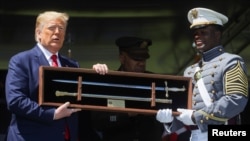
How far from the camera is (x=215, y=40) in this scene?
3236 millimetres

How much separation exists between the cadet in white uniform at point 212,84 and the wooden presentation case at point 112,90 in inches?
2.5

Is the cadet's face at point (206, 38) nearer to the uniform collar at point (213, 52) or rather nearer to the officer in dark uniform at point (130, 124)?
the uniform collar at point (213, 52)

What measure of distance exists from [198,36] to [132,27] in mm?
1989

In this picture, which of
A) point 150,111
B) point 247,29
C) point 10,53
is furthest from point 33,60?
point 247,29

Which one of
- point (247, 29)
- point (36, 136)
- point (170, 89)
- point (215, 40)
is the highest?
point (247, 29)

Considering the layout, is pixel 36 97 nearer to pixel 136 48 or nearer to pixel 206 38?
pixel 206 38

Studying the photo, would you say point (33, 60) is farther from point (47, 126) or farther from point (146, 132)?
point (146, 132)

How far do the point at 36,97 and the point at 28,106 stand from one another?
0.36 feet

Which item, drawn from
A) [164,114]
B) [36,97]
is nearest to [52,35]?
[36,97]

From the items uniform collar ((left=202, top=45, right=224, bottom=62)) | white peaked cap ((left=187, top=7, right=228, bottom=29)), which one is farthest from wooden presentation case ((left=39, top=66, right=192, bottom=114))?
white peaked cap ((left=187, top=7, right=228, bottom=29))

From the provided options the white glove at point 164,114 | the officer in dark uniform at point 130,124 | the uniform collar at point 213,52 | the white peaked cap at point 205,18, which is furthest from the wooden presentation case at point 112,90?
the officer in dark uniform at point 130,124

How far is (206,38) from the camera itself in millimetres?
3230

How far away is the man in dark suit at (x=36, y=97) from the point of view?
9.84ft

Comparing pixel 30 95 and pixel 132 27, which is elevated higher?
pixel 132 27
